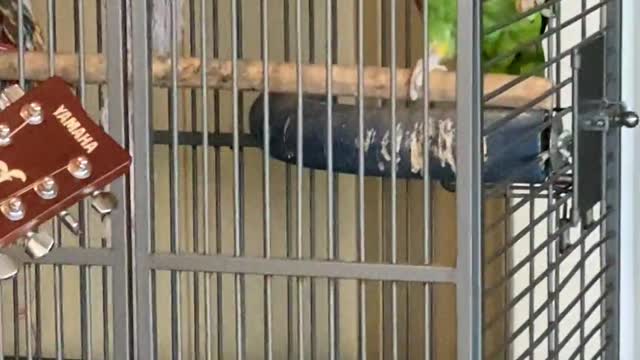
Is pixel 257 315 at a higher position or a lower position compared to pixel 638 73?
lower

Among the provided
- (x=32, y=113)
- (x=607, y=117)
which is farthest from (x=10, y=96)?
(x=607, y=117)

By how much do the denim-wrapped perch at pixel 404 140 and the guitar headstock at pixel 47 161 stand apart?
164mm

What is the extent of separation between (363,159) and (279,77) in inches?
3.6

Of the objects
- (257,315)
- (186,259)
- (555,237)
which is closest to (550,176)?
(555,237)

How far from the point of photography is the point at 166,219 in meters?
1.34

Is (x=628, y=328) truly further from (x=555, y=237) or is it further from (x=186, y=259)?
(x=186, y=259)

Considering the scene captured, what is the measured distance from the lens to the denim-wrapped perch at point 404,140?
962 millimetres

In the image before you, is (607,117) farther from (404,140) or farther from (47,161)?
(47,161)

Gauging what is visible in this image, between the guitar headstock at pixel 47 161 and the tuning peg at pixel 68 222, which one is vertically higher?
the guitar headstock at pixel 47 161

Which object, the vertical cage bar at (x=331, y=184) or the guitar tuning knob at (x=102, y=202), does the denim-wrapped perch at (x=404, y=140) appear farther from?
the guitar tuning knob at (x=102, y=202)

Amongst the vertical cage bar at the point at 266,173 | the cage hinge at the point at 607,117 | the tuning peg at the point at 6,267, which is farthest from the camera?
the cage hinge at the point at 607,117

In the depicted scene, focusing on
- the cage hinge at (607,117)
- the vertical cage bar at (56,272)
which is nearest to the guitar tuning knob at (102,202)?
the vertical cage bar at (56,272)

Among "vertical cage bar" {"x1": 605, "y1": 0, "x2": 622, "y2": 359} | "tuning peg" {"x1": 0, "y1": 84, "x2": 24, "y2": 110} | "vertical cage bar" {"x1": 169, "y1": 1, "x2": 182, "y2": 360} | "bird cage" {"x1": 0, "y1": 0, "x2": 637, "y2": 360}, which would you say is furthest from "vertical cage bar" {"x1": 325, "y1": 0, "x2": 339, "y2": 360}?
"vertical cage bar" {"x1": 605, "y1": 0, "x2": 622, "y2": 359}

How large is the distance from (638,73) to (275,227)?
0.41 meters
